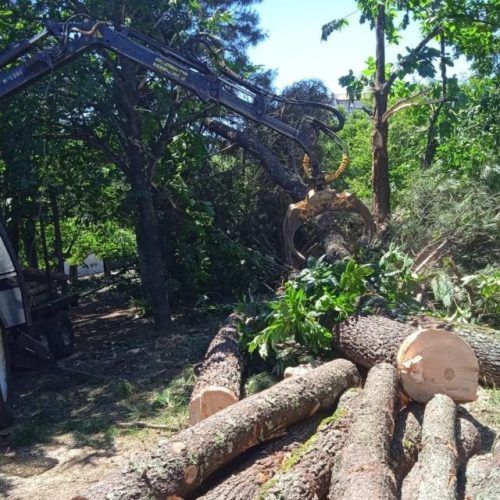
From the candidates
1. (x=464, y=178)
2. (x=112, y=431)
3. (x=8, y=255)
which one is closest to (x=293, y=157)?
(x=464, y=178)

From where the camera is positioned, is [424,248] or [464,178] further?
[464,178]

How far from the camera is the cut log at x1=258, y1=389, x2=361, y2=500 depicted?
3.69m

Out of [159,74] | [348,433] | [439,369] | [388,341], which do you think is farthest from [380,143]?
[348,433]

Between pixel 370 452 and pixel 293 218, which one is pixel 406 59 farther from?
pixel 370 452

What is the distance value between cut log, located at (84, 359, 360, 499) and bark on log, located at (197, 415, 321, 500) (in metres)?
0.07

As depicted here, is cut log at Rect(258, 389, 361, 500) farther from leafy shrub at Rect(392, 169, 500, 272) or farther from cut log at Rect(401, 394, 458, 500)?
leafy shrub at Rect(392, 169, 500, 272)

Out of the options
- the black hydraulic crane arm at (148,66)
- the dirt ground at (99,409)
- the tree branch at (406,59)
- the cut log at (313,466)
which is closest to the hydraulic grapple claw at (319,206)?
the black hydraulic crane arm at (148,66)

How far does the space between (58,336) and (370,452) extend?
19.6 ft

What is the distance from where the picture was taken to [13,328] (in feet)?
22.7

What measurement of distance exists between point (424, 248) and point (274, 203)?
3.69 m

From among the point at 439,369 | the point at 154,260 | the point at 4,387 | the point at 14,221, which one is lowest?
the point at 439,369

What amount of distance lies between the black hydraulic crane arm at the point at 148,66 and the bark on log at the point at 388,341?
78.1 inches

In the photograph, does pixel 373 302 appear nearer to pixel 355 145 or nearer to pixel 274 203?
pixel 274 203

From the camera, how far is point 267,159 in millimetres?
11172
